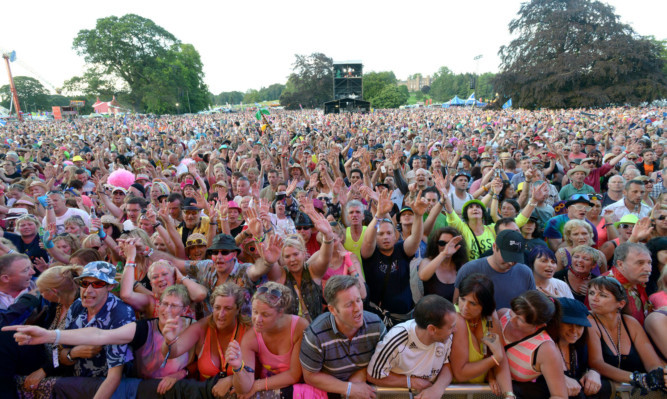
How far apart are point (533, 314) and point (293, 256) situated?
1710 mm

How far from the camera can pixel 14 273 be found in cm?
267

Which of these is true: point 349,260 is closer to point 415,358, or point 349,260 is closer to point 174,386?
point 415,358

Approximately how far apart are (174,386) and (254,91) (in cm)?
13795

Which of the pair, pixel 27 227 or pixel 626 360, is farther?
pixel 27 227

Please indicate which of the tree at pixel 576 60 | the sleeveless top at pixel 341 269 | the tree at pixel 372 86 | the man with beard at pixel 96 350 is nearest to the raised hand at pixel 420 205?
the sleeveless top at pixel 341 269

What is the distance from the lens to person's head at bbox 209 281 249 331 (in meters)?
2.35

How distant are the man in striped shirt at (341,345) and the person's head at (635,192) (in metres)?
4.06

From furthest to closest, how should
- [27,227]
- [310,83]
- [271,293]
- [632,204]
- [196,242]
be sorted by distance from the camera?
[310,83]
[632,204]
[27,227]
[196,242]
[271,293]

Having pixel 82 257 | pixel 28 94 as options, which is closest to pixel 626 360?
pixel 82 257

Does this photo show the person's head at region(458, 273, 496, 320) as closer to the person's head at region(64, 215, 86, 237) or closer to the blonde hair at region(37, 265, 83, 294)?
the blonde hair at region(37, 265, 83, 294)

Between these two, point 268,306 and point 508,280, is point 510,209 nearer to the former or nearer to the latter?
point 508,280

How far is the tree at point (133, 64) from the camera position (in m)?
46.2

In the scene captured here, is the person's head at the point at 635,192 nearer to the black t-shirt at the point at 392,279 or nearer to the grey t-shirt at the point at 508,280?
the grey t-shirt at the point at 508,280

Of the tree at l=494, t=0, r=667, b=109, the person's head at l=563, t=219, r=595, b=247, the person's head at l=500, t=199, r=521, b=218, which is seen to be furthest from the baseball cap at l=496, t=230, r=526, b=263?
the tree at l=494, t=0, r=667, b=109
